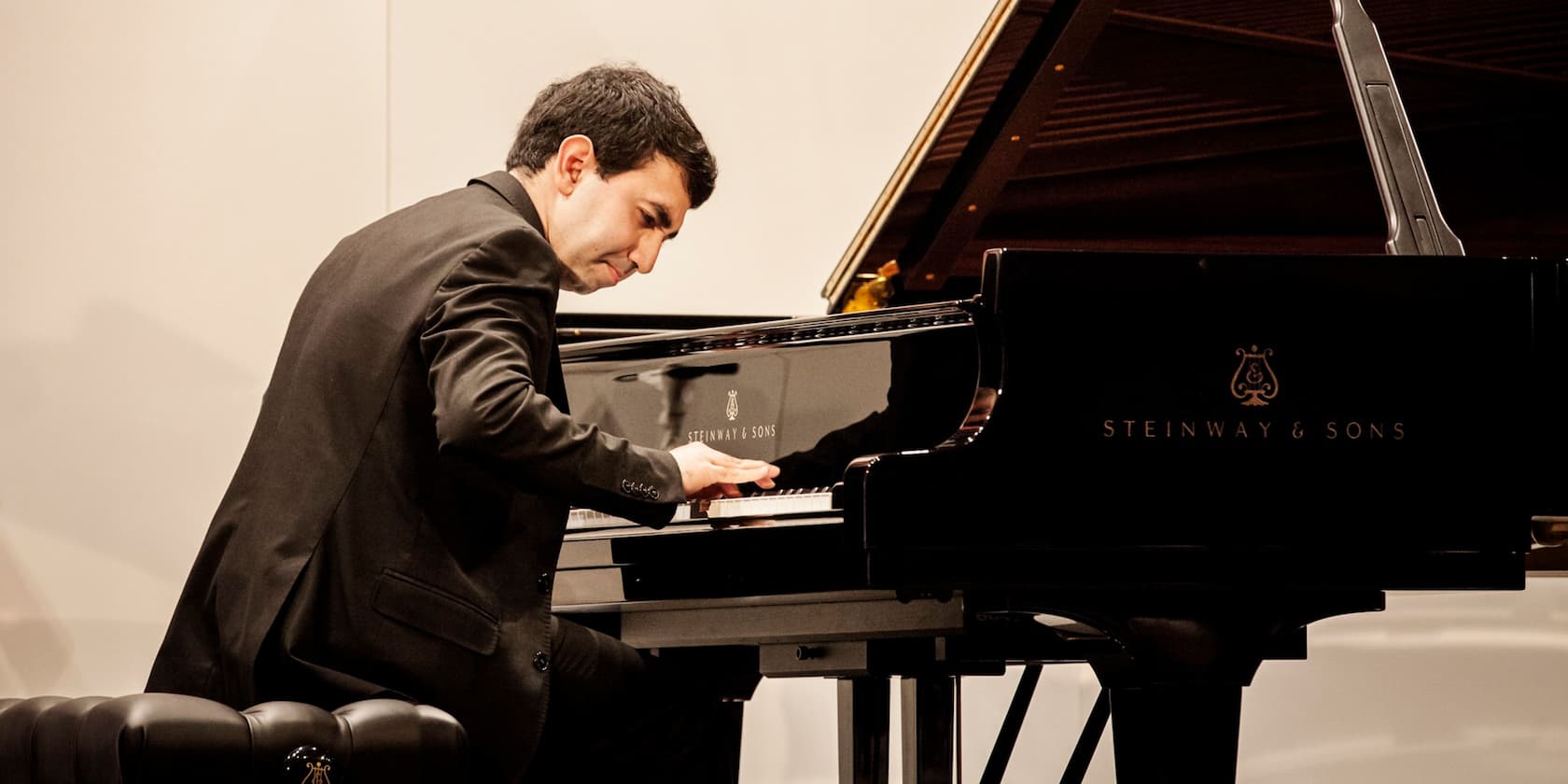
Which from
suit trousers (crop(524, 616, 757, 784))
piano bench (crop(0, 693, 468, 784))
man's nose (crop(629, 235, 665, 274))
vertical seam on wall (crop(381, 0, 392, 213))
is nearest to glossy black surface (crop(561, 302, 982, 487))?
man's nose (crop(629, 235, 665, 274))

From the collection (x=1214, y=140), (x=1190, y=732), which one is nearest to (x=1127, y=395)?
(x=1190, y=732)

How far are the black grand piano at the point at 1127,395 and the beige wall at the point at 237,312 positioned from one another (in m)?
1.36

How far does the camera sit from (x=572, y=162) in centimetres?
236

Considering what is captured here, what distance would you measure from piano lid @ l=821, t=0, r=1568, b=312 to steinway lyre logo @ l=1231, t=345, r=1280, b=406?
3.42ft

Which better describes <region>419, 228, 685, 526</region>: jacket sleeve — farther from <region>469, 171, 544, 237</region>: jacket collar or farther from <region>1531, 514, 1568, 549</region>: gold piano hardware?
<region>1531, 514, 1568, 549</region>: gold piano hardware

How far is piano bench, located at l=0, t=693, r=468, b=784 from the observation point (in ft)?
5.31

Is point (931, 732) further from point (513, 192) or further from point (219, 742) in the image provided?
point (219, 742)

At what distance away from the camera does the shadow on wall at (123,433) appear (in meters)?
4.04

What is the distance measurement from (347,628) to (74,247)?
2.56 m

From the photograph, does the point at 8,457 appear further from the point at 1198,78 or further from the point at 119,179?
the point at 1198,78

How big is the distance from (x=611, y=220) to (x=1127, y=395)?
2.68 feet

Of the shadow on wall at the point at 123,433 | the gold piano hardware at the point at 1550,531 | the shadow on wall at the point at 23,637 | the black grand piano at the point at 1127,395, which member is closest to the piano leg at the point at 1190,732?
the black grand piano at the point at 1127,395

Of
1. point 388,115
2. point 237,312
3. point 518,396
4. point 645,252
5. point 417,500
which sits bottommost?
point 417,500

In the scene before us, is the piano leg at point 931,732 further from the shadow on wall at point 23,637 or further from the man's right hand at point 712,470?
the shadow on wall at point 23,637
